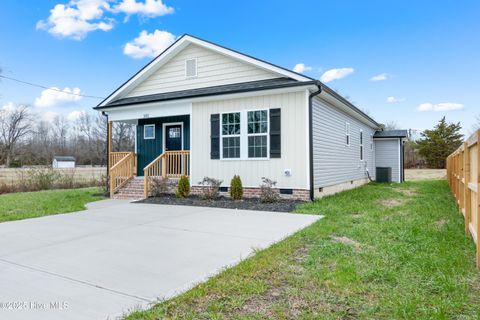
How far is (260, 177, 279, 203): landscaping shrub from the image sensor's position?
9.05m

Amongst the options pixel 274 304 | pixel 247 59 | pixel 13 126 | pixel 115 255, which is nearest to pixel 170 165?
pixel 247 59

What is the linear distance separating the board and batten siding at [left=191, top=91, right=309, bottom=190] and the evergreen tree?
29146 mm

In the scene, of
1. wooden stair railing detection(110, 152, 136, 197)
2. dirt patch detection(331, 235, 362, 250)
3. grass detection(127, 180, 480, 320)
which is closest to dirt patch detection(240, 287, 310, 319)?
grass detection(127, 180, 480, 320)

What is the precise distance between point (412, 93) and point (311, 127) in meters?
29.8

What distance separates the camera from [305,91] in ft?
29.9

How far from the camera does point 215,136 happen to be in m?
10.4

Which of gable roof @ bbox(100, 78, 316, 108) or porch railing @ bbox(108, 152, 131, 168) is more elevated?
gable roof @ bbox(100, 78, 316, 108)

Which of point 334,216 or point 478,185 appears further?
point 334,216

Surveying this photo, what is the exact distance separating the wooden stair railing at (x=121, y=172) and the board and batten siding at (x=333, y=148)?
6989mm

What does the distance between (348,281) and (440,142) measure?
35.0 metres

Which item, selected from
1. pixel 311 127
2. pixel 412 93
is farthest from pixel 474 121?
pixel 311 127

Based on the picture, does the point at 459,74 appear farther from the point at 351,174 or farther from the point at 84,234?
the point at 84,234

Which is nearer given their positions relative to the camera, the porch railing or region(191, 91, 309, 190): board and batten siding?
region(191, 91, 309, 190): board and batten siding

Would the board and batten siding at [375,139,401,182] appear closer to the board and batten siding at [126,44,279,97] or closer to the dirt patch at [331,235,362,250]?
the board and batten siding at [126,44,279,97]
